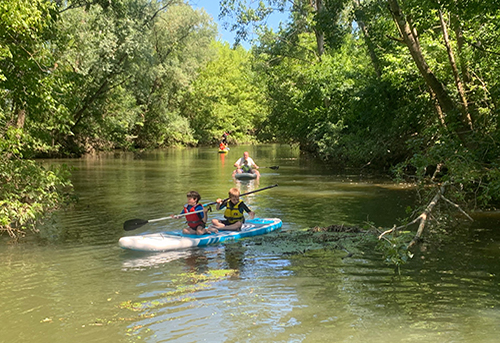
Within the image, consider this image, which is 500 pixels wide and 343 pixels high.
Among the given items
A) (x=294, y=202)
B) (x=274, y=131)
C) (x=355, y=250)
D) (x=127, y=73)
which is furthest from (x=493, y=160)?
(x=274, y=131)

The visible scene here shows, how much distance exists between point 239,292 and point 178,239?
263 cm

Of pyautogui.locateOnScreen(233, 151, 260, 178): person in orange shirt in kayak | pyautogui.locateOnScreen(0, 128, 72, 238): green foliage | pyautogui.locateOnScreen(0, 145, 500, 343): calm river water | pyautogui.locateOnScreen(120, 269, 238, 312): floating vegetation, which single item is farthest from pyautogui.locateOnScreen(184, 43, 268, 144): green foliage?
pyautogui.locateOnScreen(120, 269, 238, 312): floating vegetation

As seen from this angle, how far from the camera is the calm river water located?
16.4 ft

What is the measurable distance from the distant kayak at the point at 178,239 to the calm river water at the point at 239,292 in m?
0.19

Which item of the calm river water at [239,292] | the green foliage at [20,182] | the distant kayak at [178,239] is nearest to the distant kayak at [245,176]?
the calm river water at [239,292]

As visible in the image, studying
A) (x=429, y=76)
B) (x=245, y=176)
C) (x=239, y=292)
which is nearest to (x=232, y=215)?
(x=239, y=292)

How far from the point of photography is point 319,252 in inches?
320

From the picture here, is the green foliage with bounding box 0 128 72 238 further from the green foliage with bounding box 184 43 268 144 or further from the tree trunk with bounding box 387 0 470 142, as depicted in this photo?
the green foliage with bounding box 184 43 268 144

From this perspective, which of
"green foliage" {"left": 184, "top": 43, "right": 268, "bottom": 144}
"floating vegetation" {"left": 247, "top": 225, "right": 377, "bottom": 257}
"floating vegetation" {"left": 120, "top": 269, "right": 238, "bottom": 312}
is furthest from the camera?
"green foliage" {"left": 184, "top": 43, "right": 268, "bottom": 144}

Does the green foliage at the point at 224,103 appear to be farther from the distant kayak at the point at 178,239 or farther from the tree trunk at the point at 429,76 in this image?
the distant kayak at the point at 178,239

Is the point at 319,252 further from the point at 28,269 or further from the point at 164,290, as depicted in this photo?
the point at 28,269

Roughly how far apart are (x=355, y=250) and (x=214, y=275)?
2512 millimetres

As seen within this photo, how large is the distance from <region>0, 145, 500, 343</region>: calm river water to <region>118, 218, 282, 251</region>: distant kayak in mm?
188

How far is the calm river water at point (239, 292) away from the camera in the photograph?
4992 mm
